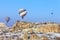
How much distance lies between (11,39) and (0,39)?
65 centimetres

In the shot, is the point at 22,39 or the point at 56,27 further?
Answer: the point at 56,27

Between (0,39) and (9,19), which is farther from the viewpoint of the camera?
(9,19)

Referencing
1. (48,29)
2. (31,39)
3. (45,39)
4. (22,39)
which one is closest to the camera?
(45,39)

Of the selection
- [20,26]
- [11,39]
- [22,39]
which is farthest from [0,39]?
[20,26]

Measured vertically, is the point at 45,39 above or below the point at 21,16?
below

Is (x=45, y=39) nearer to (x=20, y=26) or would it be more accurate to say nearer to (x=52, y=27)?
(x=52, y=27)

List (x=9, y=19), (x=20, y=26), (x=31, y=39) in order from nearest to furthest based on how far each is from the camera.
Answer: (x=31, y=39) → (x=9, y=19) → (x=20, y=26)

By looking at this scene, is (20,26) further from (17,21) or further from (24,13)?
(24,13)

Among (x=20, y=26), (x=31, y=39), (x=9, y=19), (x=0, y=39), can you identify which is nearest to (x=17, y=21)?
(x=20, y=26)

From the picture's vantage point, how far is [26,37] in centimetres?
1112

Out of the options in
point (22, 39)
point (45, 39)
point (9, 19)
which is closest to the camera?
point (45, 39)

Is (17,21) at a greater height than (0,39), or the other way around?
(17,21)

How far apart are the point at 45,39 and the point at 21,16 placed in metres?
7.70

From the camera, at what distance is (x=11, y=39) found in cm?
1148
